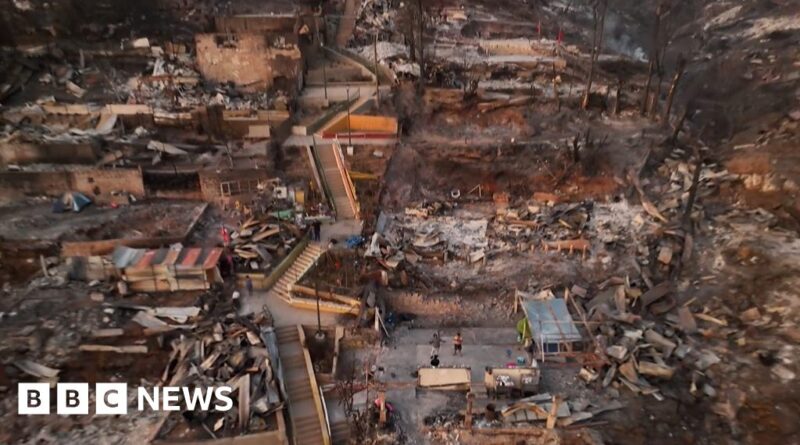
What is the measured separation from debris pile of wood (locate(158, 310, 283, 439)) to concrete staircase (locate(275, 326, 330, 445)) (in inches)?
18.5

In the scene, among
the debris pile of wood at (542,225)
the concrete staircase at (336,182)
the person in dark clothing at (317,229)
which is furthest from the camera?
the concrete staircase at (336,182)

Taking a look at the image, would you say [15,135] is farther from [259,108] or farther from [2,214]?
[259,108]

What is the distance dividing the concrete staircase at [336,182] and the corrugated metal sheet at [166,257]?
598cm

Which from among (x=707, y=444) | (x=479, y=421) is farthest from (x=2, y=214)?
(x=707, y=444)

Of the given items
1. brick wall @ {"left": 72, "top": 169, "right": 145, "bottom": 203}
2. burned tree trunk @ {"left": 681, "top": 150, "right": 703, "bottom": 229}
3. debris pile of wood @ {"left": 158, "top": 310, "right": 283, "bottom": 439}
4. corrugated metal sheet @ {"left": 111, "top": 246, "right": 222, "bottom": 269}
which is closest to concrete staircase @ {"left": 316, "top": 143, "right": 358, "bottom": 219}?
corrugated metal sheet @ {"left": 111, "top": 246, "right": 222, "bottom": 269}

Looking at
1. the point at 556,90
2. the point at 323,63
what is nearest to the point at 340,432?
the point at 556,90

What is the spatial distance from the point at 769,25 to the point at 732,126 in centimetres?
1756

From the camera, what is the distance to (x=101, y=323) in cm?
1952

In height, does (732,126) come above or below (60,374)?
above

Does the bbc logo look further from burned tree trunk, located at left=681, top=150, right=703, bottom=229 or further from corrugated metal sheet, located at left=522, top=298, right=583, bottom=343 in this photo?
burned tree trunk, located at left=681, top=150, right=703, bottom=229

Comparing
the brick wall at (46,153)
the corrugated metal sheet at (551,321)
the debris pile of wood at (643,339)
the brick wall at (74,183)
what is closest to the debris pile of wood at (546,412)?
the debris pile of wood at (643,339)

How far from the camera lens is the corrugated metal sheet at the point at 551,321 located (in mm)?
18188

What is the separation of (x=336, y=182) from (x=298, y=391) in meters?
11.3

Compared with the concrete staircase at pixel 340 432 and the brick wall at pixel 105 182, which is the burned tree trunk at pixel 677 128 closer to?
the concrete staircase at pixel 340 432
